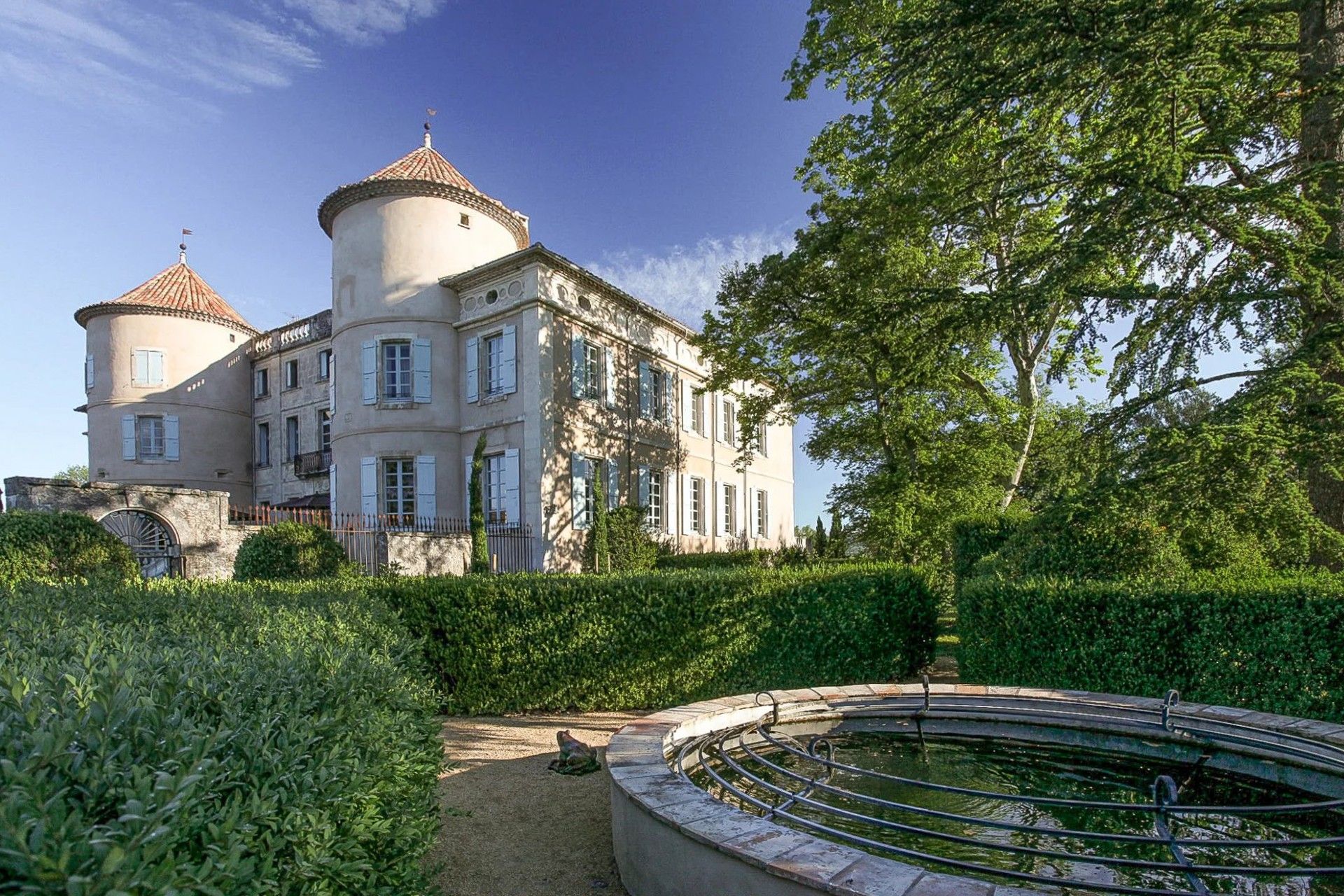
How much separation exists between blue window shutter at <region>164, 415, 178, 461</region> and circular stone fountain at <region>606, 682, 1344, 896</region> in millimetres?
28231

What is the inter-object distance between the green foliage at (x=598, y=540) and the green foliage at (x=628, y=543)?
3.4 inches

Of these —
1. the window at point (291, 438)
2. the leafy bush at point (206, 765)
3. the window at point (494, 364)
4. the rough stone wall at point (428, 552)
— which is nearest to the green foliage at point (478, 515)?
the rough stone wall at point (428, 552)

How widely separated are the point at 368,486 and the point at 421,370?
3.45 m

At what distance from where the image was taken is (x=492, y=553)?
17859 mm

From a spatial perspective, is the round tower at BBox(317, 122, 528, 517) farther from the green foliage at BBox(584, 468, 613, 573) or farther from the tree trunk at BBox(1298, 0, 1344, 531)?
the tree trunk at BBox(1298, 0, 1344, 531)

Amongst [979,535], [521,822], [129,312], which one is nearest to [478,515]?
[979,535]

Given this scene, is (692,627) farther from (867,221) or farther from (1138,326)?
(867,221)

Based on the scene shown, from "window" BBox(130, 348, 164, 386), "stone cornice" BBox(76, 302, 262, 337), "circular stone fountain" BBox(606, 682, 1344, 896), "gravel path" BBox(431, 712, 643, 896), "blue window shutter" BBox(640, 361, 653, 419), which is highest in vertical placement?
"stone cornice" BBox(76, 302, 262, 337)

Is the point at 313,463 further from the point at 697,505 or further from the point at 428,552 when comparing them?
the point at 697,505

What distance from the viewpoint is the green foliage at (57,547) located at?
8.32m

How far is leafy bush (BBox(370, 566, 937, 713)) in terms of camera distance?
26.5 feet

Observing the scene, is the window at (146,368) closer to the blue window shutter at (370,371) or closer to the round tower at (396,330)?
the round tower at (396,330)

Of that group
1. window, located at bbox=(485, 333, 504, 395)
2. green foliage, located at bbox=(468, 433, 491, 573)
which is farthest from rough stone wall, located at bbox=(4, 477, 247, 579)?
window, located at bbox=(485, 333, 504, 395)

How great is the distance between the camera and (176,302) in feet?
87.1
